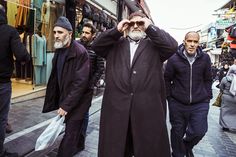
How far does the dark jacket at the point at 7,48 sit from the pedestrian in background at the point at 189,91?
2127 mm

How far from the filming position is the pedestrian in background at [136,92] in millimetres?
2953

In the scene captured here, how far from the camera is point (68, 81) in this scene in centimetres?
388

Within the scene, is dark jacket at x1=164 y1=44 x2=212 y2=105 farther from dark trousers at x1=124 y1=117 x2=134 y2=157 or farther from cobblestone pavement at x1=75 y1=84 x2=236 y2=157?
dark trousers at x1=124 y1=117 x2=134 y2=157

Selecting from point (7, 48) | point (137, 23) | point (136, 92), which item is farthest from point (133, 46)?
point (7, 48)

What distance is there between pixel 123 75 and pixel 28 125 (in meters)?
3.68

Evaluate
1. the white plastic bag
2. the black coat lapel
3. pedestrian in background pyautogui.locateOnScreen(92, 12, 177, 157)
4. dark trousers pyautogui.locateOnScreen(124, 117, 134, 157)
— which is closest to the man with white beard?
the white plastic bag

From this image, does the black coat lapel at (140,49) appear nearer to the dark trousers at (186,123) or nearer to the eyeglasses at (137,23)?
the eyeglasses at (137,23)

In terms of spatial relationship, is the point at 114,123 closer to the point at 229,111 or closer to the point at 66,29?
the point at 66,29

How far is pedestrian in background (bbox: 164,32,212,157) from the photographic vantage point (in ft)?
14.3

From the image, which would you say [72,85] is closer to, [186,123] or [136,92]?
[136,92]

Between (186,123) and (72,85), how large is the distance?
190cm

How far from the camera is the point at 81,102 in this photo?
4.04m

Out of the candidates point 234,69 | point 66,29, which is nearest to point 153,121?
point 66,29

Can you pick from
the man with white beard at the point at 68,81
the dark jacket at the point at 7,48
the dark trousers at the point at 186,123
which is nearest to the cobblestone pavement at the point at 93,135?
the dark trousers at the point at 186,123
